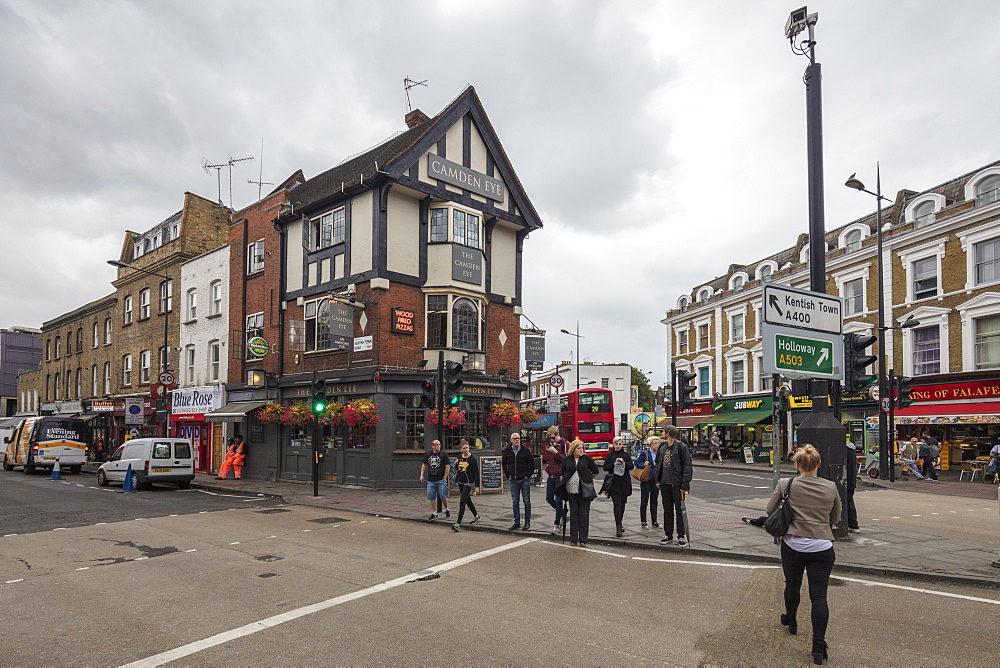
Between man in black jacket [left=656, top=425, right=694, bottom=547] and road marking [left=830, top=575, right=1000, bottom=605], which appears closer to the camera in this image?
road marking [left=830, top=575, right=1000, bottom=605]

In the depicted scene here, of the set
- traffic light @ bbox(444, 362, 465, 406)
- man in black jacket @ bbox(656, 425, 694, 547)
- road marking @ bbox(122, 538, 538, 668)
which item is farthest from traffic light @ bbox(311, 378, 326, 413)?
man in black jacket @ bbox(656, 425, 694, 547)

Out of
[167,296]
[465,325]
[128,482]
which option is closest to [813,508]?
[465,325]

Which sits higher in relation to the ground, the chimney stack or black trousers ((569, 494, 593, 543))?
the chimney stack

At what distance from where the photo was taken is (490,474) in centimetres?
1762

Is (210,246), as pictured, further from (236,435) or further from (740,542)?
(740,542)

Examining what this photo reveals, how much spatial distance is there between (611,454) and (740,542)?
2554mm

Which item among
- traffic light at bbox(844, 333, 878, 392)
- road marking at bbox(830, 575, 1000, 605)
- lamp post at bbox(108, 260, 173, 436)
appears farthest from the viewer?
lamp post at bbox(108, 260, 173, 436)

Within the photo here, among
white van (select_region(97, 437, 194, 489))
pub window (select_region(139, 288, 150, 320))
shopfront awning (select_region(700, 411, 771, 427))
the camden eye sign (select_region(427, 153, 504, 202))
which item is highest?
the camden eye sign (select_region(427, 153, 504, 202))

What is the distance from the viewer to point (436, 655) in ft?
17.2

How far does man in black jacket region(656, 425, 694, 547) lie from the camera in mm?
9898

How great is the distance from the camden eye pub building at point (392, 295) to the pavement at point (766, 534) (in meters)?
2.09

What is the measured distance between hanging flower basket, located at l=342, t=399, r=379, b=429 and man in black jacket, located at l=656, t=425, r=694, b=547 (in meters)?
10.7

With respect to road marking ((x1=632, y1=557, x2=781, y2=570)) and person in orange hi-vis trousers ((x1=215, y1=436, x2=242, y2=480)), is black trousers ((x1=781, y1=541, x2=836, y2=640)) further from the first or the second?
person in orange hi-vis trousers ((x1=215, y1=436, x2=242, y2=480))

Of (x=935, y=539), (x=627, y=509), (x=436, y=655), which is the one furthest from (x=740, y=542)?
(x=436, y=655)
